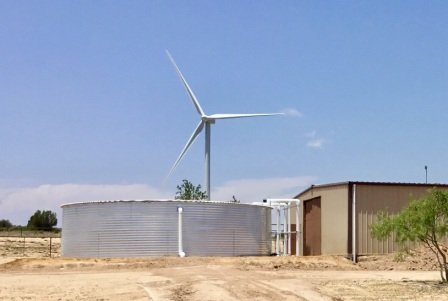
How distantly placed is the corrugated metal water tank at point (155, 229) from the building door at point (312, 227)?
509 cm

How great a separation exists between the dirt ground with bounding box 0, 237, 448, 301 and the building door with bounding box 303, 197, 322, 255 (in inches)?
244

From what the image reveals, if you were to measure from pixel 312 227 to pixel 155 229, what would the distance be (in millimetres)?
12873

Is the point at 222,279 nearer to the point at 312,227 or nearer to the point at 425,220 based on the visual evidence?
the point at 425,220

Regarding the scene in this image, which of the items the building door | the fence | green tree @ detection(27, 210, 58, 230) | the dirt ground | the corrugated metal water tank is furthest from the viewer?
green tree @ detection(27, 210, 58, 230)

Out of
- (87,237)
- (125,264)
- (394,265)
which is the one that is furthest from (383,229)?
(87,237)

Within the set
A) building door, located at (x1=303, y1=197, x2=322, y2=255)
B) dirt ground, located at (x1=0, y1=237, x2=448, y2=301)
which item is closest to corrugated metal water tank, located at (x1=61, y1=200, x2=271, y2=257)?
dirt ground, located at (x1=0, y1=237, x2=448, y2=301)

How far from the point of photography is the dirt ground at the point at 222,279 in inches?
1008

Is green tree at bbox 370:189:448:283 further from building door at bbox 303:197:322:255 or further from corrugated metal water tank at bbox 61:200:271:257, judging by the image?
building door at bbox 303:197:322:255

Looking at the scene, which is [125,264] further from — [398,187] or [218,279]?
[398,187]

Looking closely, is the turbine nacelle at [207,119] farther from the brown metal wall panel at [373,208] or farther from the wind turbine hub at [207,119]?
the brown metal wall panel at [373,208]

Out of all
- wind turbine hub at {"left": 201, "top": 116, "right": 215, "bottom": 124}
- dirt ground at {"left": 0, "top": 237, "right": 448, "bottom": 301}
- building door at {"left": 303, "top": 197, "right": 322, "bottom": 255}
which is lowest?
dirt ground at {"left": 0, "top": 237, "right": 448, "bottom": 301}

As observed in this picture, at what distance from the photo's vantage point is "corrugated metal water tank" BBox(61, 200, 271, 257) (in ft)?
145

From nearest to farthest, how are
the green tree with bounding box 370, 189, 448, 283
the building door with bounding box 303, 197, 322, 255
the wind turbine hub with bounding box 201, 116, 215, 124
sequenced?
the green tree with bounding box 370, 189, 448, 283, the building door with bounding box 303, 197, 322, 255, the wind turbine hub with bounding box 201, 116, 215, 124

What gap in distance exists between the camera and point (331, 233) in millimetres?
46781
